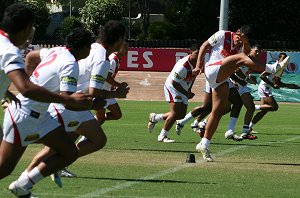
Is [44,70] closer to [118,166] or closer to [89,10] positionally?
[118,166]

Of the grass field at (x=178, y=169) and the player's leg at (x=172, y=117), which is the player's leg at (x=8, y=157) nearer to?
the grass field at (x=178, y=169)

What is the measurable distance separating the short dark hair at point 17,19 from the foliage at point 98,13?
148 feet

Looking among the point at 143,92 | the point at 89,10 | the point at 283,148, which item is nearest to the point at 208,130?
the point at 283,148

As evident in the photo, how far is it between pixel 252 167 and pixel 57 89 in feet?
16.3

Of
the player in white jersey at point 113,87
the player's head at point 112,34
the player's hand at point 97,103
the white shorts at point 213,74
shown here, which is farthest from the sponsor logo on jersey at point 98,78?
the player in white jersey at point 113,87

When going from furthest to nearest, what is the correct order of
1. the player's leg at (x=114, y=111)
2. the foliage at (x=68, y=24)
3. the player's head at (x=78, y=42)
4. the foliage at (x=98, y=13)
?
the foliage at (x=98, y=13), the foliage at (x=68, y=24), the player's leg at (x=114, y=111), the player's head at (x=78, y=42)

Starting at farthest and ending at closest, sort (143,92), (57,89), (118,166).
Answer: (143,92)
(118,166)
(57,89)

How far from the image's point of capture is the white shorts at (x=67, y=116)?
11398mm

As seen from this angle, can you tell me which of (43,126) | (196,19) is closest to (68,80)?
(43,126)

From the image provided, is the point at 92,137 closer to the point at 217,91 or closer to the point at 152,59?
the point at 217,91

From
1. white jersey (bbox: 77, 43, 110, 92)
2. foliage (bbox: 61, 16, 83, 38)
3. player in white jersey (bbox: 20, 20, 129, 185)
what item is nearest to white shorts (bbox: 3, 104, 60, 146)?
player in white jersey (bbox: 20, 20, 129, 185)

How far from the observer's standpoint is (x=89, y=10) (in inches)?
2144

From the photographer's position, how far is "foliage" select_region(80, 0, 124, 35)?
54.2m

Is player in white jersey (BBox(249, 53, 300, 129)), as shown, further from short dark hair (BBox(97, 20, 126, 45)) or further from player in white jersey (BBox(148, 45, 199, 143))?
short dark hair (BBox(97, 20, 126, 45))
